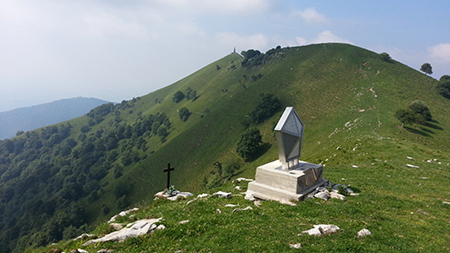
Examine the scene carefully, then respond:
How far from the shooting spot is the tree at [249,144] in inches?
2896

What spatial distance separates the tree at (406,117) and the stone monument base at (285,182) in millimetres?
41364

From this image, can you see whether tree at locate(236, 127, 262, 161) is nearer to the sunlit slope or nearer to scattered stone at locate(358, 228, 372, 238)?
the sunlit slope

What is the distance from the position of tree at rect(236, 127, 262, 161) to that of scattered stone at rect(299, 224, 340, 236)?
201ft

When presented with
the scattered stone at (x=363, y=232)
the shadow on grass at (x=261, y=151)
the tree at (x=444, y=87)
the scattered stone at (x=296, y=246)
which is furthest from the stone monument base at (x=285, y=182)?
the tree at (x=444, y=87)

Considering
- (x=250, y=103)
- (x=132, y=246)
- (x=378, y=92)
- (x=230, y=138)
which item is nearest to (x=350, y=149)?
(x=132, y=246)

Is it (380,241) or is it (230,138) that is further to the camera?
(230,138)

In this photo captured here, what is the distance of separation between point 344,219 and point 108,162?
448ft

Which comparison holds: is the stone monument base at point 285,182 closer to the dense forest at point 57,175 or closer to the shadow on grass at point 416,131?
the shadow on grass at point 416,131

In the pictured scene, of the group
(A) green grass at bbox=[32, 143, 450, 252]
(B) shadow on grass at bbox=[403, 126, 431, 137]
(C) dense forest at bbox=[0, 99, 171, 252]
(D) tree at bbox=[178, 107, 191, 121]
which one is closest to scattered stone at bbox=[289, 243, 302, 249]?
(A) green grass at bbox=[32, 143, 450, 252]

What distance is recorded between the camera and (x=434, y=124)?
2103 inches

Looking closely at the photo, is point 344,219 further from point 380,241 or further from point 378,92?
point 378,92

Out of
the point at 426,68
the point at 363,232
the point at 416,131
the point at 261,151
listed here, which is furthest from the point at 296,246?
the point at 426,68

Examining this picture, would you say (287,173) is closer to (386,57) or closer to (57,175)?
(386,57)

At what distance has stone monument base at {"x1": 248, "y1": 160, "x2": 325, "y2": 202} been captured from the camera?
17469mm
